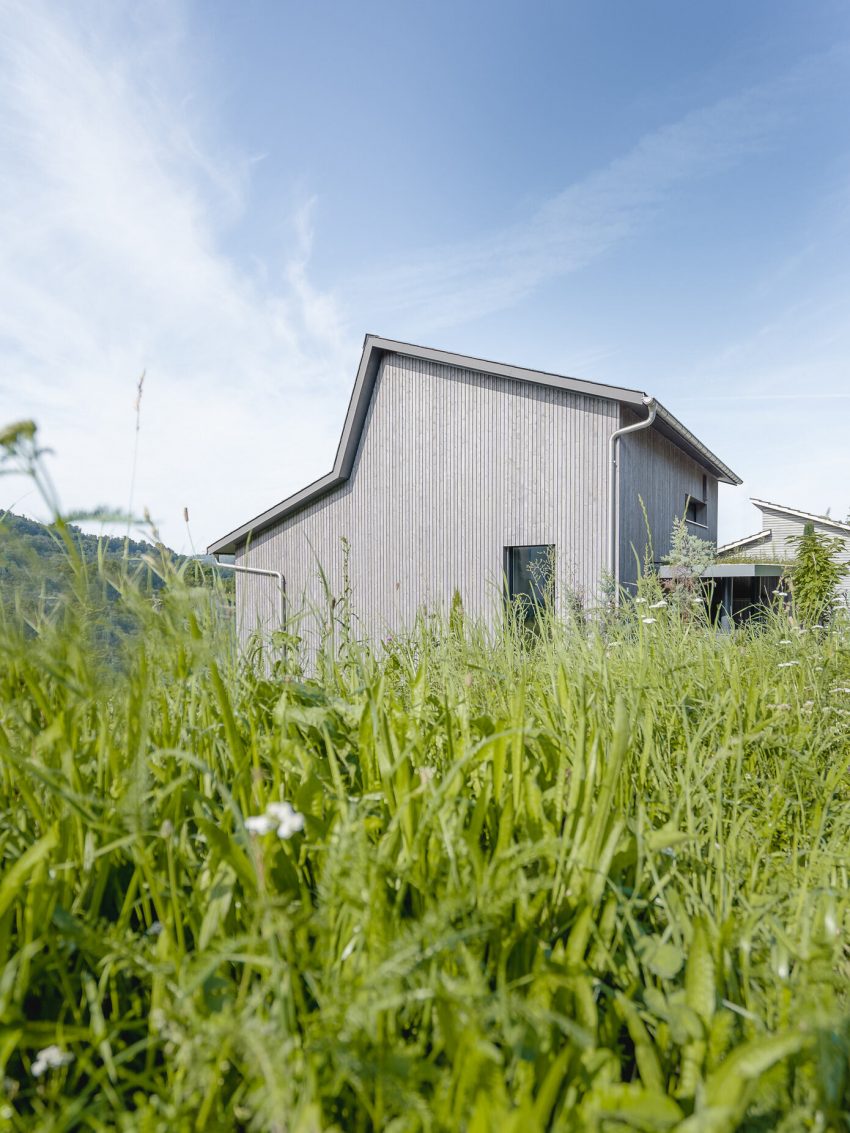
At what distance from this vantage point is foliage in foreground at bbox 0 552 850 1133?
56 centimetres

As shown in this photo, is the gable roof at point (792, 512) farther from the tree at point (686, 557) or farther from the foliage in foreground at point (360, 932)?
the foliage in foreground at point (360, 932)

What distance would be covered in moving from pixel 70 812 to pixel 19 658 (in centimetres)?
23

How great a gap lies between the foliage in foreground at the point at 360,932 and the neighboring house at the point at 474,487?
9.03 meters

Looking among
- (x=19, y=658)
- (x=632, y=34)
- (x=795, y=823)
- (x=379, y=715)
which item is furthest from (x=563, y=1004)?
(x=632, y=34)

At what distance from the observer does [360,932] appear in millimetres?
744

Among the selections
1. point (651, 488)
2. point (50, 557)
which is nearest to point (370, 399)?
point (651, 488)

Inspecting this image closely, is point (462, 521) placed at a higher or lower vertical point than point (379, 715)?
higher

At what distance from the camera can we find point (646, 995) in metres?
0.73

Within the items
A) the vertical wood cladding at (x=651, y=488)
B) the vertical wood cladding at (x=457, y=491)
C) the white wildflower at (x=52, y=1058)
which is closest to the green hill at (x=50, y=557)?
the white wildflower at (x=52, y=1058)

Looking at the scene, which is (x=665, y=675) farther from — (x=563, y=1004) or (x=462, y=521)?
(x=462, y=521)

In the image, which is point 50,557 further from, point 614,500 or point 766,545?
point 766,545

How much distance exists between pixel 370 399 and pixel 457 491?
334 cm

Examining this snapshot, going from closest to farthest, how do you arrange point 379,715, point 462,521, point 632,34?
point 379,715 < point 632,34 < point 462,521

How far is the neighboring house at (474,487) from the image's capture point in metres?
11.1
